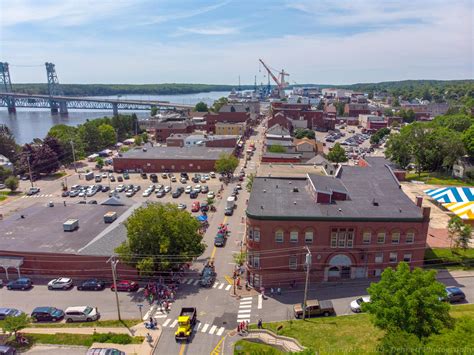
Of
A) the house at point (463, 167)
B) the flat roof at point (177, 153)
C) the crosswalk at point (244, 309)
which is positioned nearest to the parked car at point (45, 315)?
the crosswalk at point (244, 309)

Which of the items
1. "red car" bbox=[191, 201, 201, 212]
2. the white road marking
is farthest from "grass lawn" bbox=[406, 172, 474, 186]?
the white road marking

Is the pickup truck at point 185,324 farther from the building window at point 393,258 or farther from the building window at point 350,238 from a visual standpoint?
the building window at point 393,258

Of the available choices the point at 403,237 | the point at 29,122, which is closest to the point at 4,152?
the point at 403,237

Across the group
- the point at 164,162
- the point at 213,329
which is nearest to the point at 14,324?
the point at 213,329

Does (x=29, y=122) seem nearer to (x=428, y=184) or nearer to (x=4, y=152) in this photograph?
(x=4, y=152)

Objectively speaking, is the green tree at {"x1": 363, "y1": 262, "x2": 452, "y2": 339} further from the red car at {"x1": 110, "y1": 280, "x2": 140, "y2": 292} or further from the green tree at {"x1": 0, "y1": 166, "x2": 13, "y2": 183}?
the green tree at {"x1": 0, "y1": 166, "x2": 13, "y2": 183}

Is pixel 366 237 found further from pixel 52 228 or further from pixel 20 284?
pixel 52 228

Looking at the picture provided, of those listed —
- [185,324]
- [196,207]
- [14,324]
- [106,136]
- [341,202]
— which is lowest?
[196,207]
